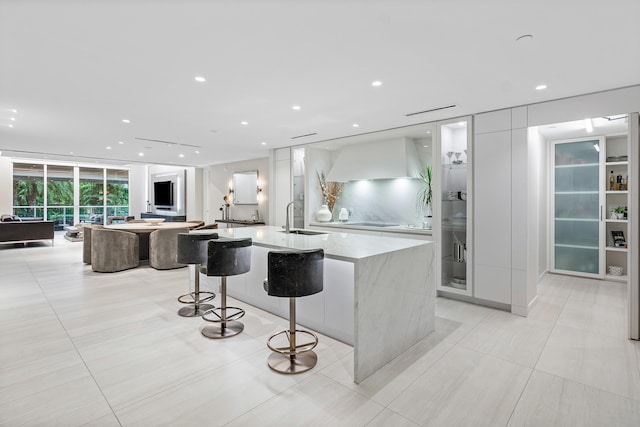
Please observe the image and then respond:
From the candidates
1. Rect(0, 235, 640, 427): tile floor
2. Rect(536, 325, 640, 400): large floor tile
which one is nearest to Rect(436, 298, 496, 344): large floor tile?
Rect(0, 235, 640, 427): tile floor

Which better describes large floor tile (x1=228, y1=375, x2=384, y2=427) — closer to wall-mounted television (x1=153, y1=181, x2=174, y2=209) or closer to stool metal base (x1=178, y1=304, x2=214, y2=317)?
stool metal base (x1=178, y1=304, x2=214, y2=317)

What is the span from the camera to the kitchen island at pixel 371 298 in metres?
2.40

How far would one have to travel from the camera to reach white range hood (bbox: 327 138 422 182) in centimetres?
519

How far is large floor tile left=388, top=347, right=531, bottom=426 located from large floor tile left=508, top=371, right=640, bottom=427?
68 millimetres

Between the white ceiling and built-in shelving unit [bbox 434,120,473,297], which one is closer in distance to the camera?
the white ceiling

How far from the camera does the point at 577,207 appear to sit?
5.39 m

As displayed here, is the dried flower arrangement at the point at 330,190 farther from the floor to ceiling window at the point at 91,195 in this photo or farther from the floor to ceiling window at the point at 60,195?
the floor to ceiling window at the point at 60,195

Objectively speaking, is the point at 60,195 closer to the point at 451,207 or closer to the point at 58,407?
the point at 58,407

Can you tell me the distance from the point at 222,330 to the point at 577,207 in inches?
228

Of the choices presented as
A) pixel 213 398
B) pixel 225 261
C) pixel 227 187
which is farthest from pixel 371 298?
pixel 227 187

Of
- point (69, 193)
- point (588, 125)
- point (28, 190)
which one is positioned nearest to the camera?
point (588, 125)

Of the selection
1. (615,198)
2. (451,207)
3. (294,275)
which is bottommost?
(294,275)

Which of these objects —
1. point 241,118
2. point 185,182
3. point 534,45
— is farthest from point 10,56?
point 185,182

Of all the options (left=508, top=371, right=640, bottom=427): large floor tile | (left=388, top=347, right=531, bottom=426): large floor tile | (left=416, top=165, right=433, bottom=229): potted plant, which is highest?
(left=416, top=165, right=433, bottom=229): potted plant
